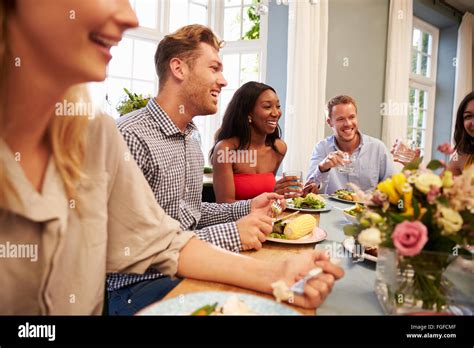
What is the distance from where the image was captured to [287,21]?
11.1 feet

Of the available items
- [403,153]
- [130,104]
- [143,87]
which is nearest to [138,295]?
[403,153]

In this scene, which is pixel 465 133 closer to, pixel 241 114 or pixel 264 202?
pixel 264 202

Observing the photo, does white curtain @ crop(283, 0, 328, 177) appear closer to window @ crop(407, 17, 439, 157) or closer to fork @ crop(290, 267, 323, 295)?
window @ crop(407, 17, 439, 157)

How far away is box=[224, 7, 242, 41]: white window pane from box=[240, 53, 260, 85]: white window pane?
0.24 meters

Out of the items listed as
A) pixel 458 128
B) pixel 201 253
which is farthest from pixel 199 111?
pixel 458 128

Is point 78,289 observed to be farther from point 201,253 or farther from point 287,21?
point 287,21

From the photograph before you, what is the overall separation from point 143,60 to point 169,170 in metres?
2.51

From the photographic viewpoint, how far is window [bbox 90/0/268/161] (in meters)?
3.17

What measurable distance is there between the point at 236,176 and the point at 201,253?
1328 millimetres

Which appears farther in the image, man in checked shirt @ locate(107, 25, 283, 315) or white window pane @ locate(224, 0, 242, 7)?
white window pane @ locate(224, 0, 242, 7)

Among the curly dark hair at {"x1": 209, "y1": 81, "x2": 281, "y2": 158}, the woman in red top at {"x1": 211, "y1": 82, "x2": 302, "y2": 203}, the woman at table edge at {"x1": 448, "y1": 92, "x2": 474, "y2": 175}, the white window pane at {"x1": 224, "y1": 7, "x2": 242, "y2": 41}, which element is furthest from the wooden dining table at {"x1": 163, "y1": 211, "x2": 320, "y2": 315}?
the white window pane at {"x1": 224, "y1": 7, "x2": 242, "y2": 41}

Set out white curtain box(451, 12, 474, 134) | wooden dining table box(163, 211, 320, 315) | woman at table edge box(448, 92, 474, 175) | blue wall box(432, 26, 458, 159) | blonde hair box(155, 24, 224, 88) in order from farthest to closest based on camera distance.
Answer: blue wall box(432, 26, 458, 159), white curtain box(451, 12, 474, 134), blonde hair box(155, 24, 224, 88), woman at table edge box(448, 92, 474, 175), wooden dining table box(163, 211, 320, 315)

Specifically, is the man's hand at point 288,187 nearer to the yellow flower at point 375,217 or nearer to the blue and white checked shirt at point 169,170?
the blue and white checked shirt at point 169,170

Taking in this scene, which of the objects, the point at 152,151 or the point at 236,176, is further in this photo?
the point at 236,176
